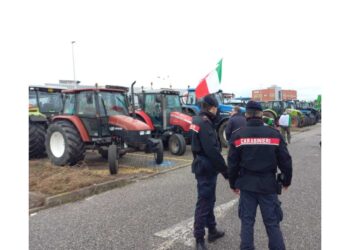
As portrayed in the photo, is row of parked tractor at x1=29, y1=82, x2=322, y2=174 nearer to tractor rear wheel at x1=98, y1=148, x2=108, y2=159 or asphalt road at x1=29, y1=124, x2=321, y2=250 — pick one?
tractor rear wheel at x1=98, y1=148, x2=108, y2=159

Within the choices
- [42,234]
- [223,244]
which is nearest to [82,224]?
[42,234]

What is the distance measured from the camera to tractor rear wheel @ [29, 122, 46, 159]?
9750 millimetres

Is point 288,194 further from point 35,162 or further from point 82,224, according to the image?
point 35,162

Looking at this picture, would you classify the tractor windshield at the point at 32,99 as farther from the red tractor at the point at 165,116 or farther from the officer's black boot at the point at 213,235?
the officer's black boot at the point at 213,235

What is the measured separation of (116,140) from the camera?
8.77 meters

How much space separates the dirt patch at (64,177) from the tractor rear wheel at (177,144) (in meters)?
2.58

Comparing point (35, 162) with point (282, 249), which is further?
point (35, 162)

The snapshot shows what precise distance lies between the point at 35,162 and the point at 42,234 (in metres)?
5.29

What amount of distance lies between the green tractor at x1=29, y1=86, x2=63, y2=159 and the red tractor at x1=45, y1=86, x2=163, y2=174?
121cm

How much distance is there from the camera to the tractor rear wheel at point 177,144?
35.4 ft

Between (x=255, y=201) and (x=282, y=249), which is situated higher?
(x=255, y=201)

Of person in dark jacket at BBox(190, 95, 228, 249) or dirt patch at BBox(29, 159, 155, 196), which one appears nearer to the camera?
person in dark jacket at BBox(190, 95, 228, 249)

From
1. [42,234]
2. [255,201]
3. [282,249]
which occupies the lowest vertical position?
[42,234]

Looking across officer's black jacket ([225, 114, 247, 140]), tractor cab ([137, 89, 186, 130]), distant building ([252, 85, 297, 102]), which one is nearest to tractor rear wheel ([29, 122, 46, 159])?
tractor cab ([137, 89, 186, 130])
